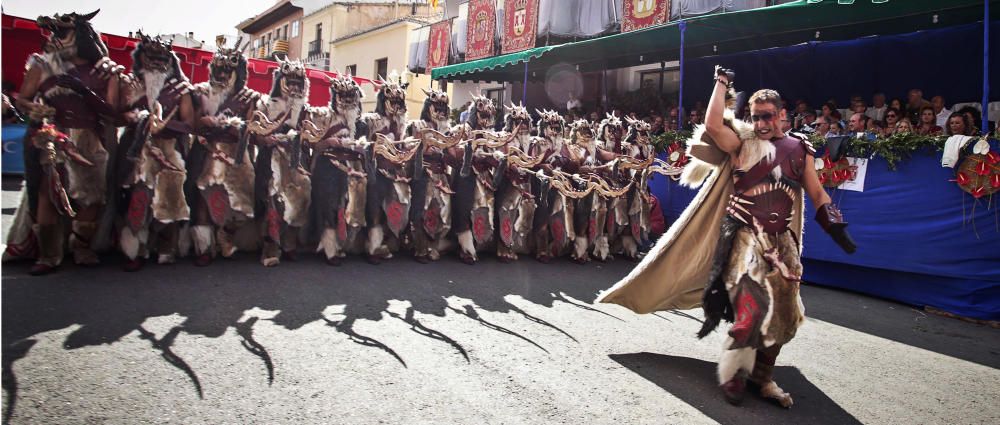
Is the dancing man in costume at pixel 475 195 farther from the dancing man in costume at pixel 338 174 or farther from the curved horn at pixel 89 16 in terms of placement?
the curved horn at pixel 89 16

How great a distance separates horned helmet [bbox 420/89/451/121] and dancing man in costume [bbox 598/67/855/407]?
12.1 feet

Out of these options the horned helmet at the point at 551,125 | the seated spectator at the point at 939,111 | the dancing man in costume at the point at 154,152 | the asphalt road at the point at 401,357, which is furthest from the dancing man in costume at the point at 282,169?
the seated spectator at the point at 939,111

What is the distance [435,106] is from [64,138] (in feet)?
11.6

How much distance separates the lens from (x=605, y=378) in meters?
3.54

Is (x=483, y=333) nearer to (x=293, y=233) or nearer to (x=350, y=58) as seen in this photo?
(x=293, y=233)

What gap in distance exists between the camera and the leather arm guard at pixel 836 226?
329cm

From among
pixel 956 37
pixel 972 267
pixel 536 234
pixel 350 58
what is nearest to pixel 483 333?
pixel 536 234

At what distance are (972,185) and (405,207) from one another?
601cm

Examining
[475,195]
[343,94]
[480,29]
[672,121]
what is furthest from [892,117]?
[480,29]

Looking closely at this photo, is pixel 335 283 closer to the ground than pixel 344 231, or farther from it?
closer to the ground

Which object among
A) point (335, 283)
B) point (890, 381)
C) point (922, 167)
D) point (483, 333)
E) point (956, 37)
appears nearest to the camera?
point (890, 381)

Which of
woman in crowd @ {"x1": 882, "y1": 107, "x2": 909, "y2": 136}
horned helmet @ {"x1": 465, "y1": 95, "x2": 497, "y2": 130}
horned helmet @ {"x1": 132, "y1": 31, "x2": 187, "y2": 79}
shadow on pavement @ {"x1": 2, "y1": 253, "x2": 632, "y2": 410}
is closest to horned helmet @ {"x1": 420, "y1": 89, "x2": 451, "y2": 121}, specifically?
horned helmet @ {"x1": 465, "y1": 95, "x2": 497, "y2": 130}

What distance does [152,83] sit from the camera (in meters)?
5.16

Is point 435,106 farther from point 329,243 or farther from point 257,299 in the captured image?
point 257,299
